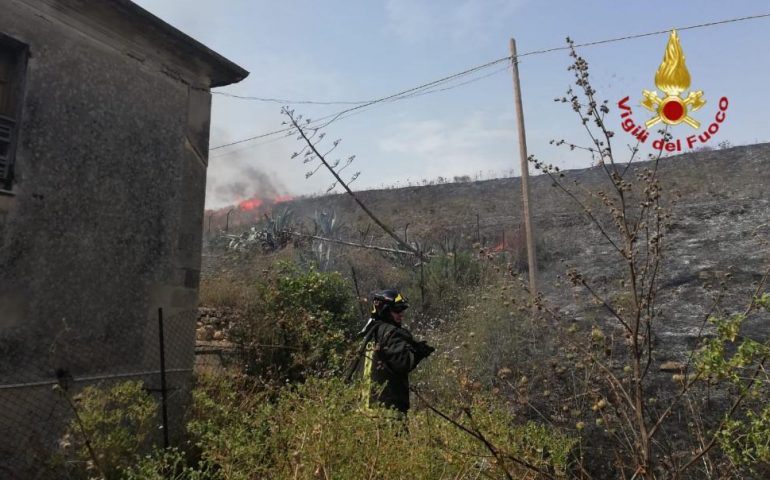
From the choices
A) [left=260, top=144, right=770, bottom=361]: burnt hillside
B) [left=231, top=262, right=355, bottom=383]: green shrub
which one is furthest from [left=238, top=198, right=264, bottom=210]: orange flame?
[left=231, top=262, right=355, bottom=383]: green shrub

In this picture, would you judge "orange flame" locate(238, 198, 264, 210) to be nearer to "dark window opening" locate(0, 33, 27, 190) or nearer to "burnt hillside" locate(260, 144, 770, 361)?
"burnt hillside" locate(260, 144, 770, 361)

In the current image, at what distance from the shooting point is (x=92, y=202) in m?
5.21

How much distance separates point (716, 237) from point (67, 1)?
11.0 m

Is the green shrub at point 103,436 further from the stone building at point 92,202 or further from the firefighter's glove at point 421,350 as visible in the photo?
the firefighter's glove at point 421,350

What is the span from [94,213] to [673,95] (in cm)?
469

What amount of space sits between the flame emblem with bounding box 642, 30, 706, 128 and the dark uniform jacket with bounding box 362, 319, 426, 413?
2.57 m

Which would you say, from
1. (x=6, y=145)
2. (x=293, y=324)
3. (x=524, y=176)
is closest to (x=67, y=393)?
(x=6, y=145)

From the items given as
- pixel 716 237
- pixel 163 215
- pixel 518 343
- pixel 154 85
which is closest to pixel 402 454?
pixel 163 215

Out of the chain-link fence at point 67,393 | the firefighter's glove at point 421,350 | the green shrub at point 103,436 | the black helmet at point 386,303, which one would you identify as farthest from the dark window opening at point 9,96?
the firefighter's glove at point 421,350

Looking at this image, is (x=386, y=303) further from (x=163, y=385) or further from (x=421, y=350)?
(x=163, y=385)

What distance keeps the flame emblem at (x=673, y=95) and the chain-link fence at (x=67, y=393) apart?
3.84 metres

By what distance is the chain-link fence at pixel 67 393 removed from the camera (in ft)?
14.5

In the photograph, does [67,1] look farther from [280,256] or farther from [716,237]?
[716,237]

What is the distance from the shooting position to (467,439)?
2.98 meters
